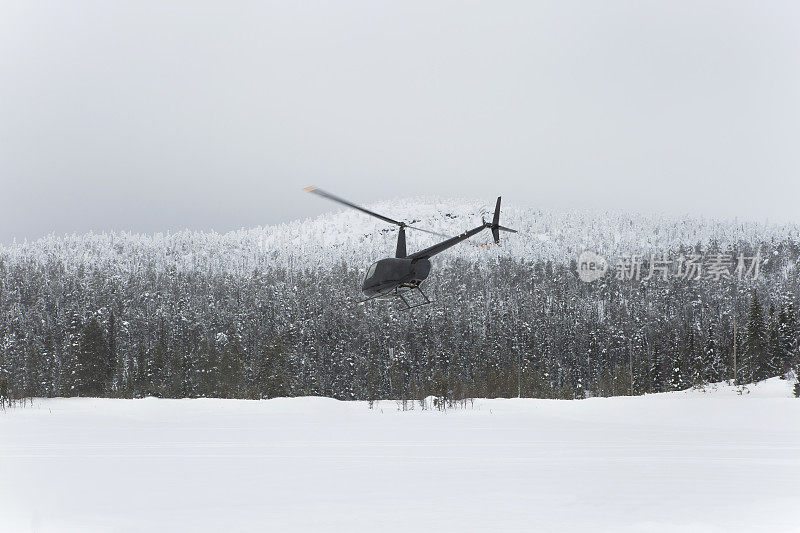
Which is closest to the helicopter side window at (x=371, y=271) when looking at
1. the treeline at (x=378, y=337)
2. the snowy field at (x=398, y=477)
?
the snowy field at (x=398, y=477)

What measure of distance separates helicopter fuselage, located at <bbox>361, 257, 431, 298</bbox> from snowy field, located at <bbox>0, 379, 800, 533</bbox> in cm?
444

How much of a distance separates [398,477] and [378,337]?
271 feet

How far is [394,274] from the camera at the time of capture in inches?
798

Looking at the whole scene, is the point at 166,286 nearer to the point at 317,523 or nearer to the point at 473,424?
the point at 473,424

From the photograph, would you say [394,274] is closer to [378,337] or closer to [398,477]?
[398,477]

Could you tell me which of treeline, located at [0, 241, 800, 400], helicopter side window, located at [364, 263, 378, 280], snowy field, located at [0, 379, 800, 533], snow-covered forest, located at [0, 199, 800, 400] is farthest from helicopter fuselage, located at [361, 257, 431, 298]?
treeline, located at [0, 241, 800, 400]

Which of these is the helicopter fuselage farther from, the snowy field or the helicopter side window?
the snowy field

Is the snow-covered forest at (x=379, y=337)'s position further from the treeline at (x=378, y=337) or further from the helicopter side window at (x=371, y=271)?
the helicopter side window at (x=371, y=271)

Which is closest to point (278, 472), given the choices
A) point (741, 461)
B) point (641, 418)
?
point (741, 461)

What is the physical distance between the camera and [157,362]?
225 ft

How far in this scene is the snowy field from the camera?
8.30m

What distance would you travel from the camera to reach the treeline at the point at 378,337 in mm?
64188

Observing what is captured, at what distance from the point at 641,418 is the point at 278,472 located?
19679 mm

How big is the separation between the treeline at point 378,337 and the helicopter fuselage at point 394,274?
63.1ft
